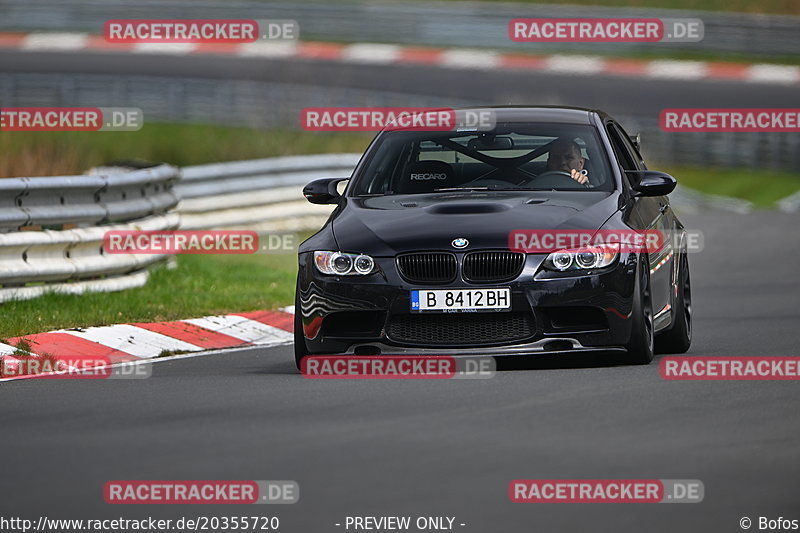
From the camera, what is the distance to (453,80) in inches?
1411

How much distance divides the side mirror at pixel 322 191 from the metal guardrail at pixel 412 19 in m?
26.6

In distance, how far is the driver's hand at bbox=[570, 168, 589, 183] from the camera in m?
11.0

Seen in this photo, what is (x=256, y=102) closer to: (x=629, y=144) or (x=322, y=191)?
(x=629, y=144)

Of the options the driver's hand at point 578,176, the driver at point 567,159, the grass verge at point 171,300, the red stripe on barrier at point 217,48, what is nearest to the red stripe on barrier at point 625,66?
the red stripe on barrier at point 217,48

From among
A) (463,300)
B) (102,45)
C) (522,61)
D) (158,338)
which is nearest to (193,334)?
(158,338)

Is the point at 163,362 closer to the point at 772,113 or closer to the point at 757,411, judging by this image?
the point at 757,411

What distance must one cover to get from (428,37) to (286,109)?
394 inches

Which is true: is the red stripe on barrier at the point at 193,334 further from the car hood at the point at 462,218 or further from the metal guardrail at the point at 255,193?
the metal guardrail at the point at 255,193

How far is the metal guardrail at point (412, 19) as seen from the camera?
123 ft

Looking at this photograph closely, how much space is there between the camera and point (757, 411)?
27.2 feet

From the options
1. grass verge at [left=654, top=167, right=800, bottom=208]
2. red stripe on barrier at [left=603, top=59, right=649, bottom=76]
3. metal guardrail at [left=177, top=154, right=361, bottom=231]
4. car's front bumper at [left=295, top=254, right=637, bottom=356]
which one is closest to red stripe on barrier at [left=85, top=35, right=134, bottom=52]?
red stripe on barrier at [left=603, top=59, right=649, bottom=76]

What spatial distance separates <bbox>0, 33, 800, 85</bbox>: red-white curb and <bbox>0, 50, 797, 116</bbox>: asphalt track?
44cm

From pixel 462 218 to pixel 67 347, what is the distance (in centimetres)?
291

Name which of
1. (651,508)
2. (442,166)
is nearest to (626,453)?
(651,508)
